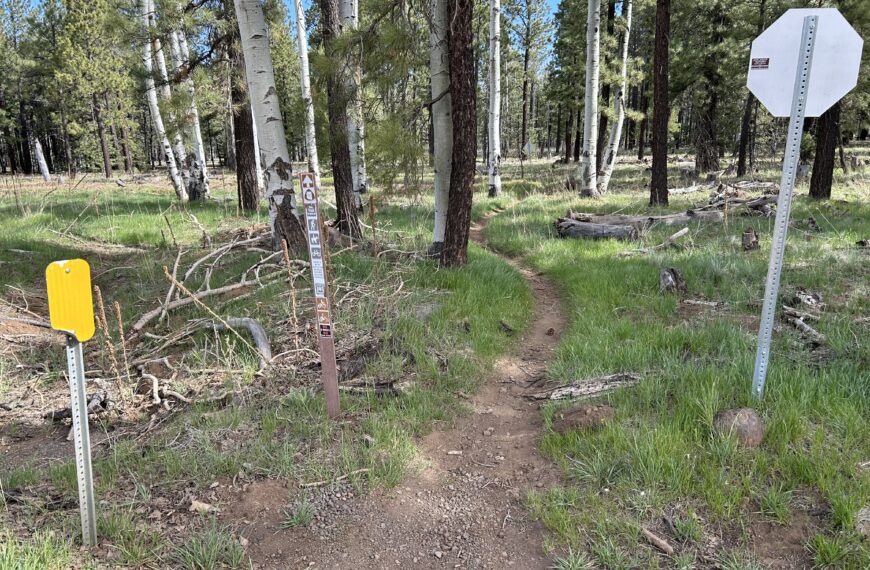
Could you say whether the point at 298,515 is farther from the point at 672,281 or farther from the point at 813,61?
the point at 672,281

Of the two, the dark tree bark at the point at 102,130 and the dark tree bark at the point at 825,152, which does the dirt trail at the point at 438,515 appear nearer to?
the dark tree bark at the point at 825,152

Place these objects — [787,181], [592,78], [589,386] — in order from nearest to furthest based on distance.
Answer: [787,181] < [589,386] < [592,78]

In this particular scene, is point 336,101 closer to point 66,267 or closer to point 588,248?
point 588,248

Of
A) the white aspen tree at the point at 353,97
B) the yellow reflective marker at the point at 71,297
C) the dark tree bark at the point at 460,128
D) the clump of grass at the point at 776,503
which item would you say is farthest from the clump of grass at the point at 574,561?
the white aspen tree at the point at 353,97

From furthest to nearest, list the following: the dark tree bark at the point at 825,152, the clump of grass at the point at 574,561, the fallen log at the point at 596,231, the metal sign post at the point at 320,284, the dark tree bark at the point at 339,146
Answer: the dark tree bark at the point at 825,152 < the fallen log at the point at 596,231 < the dark tree bark at the point at 339,146 < the metal sign post at the point at 320,284 < the clump of grass at the point at 574,561

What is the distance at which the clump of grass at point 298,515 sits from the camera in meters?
2.91

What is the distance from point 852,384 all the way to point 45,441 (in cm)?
583

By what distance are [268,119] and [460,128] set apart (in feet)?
8.20

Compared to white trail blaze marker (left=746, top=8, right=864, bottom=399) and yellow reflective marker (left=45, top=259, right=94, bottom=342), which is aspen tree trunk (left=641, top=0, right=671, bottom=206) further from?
yellow reflective marker (left=45, top=259, right=94, bottom=342)

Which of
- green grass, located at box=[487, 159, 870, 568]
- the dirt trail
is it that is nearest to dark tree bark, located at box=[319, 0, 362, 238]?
green grass, located at box=[487, 159, 870, 568]

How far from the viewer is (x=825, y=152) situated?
41.5ft

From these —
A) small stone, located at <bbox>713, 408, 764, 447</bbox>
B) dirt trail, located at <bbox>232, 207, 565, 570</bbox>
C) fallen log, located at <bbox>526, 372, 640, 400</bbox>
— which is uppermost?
small stone, located at <bbox>713, 408, 764, 447</bbox>

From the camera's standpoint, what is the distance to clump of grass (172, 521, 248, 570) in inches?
101

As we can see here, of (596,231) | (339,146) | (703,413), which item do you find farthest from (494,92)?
(703,413)
